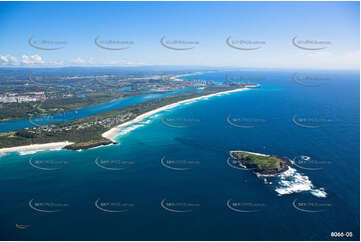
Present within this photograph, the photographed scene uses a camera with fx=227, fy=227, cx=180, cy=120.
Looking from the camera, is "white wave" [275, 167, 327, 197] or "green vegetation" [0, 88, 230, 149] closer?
"white wave" [275, 167, 327, 197]

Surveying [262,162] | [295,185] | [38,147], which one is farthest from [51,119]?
[295,185]

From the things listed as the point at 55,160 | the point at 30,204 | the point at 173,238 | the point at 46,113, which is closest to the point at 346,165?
the point at 173,238

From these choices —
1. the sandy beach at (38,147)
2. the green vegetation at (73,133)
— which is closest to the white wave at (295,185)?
the green vegetation at (73,133)

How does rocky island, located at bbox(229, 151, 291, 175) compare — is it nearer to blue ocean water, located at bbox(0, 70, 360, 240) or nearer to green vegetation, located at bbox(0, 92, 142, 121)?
blue ocean water, located at bbox(0, 70, 360, 240)

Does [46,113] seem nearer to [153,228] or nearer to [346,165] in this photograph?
[153,228]

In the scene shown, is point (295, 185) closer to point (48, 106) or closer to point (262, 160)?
point (262, 160)

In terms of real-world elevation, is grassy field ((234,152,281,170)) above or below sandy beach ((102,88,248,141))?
below

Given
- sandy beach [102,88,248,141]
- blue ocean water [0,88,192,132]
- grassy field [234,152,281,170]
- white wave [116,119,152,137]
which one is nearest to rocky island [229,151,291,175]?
grassy field [234,152,281,170]
